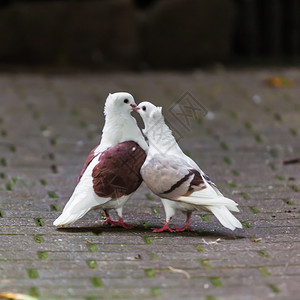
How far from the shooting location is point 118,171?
4.66m

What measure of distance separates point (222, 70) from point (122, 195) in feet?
21.3

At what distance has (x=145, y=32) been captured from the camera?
1120 centimetres

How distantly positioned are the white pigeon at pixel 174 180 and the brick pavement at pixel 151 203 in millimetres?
174

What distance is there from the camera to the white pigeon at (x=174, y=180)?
14.8 ft

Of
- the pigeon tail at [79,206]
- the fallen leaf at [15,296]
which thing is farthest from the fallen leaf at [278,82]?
the fallen leaf at [15,296]

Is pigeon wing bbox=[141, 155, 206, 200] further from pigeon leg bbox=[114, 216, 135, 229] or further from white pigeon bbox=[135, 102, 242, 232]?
pigeon leg bbox=[114, 216, 135, 229]

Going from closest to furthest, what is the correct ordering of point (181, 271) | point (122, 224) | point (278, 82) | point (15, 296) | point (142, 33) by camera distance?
point (15, 296)
point (181, 271)
point (122, 224)
point (278, 82)
point (142, 33)

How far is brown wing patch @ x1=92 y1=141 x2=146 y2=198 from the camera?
4.64 meters

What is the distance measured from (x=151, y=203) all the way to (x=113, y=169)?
93 centimetres

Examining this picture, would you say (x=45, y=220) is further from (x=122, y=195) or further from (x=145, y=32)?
(x=145, y=32)

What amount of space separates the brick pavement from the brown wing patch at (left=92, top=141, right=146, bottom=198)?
10.9 inches

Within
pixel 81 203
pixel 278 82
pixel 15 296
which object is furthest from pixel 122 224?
pixel 278 82

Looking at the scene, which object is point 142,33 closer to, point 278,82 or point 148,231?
point 278,82

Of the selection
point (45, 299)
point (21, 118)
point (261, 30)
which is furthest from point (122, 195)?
point (261, 30)
